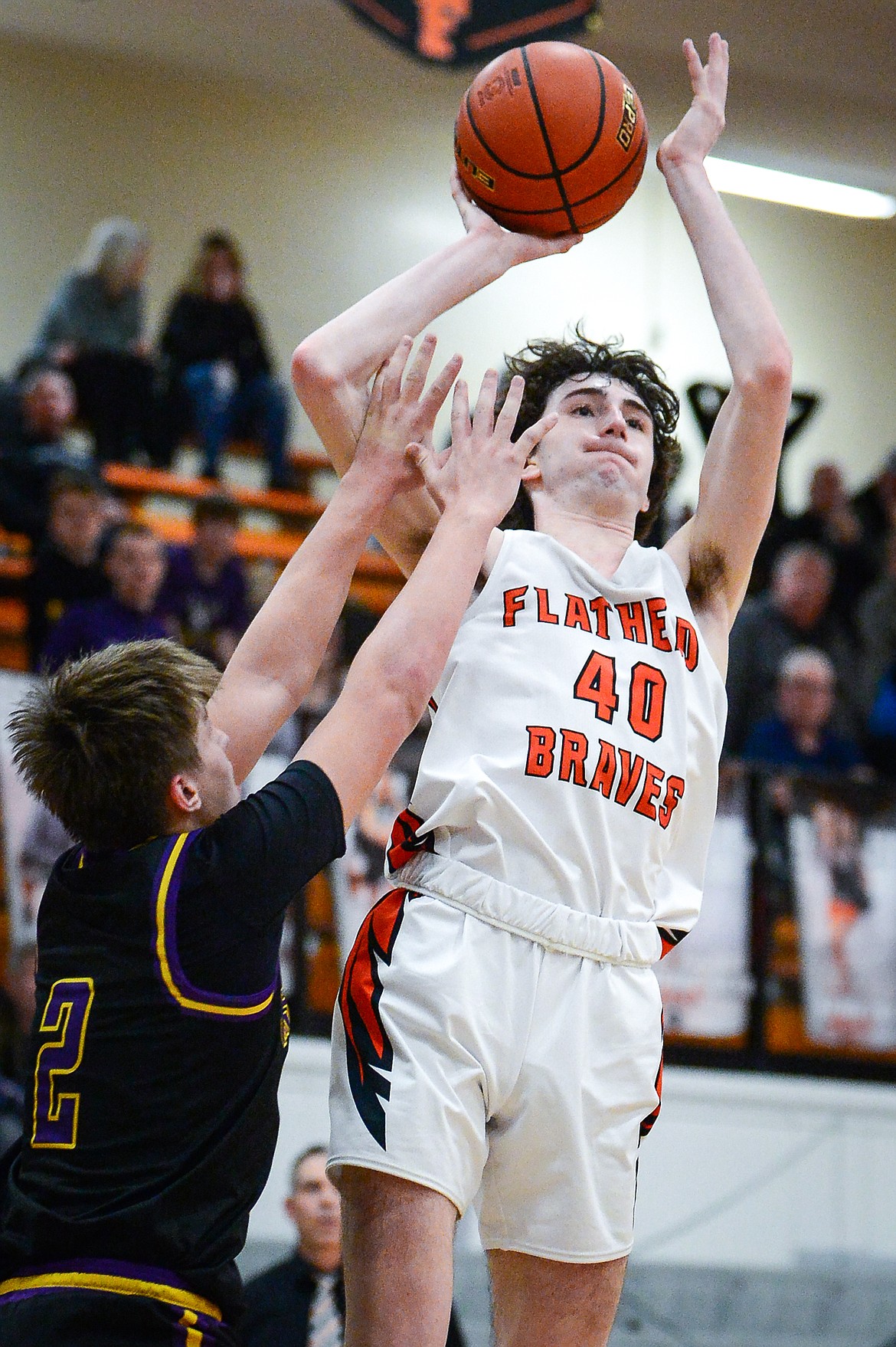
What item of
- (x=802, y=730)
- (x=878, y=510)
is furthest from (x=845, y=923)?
(x=878, y=510)

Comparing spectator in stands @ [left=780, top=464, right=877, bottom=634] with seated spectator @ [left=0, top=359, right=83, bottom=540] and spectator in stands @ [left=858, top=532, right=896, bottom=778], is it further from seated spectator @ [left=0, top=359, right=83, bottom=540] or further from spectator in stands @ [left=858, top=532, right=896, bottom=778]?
seated spectator @ [left=0, top=359, right=83, bottom=540]

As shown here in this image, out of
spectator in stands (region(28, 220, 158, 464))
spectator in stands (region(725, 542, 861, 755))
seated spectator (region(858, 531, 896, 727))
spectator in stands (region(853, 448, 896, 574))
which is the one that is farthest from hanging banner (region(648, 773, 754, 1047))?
spectator in stands (region(28, 220, 158, 464))

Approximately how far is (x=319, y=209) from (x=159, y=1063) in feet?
33.8

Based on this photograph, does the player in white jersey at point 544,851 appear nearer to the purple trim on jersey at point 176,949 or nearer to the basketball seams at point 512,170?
the basketball seams at point 512,170

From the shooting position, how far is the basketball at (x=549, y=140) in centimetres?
313

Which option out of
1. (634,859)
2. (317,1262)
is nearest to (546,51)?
(634,859)

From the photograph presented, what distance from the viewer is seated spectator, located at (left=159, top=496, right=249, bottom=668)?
8.14 metres

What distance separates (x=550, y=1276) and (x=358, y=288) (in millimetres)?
9786

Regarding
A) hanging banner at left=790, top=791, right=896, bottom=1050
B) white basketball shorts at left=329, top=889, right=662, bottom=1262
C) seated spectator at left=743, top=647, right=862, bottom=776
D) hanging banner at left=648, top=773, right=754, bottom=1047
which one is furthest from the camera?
seated spectator at left=743, top=647, right=862, bottom=776

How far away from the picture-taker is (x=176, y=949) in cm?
216

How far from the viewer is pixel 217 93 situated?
37.7ft

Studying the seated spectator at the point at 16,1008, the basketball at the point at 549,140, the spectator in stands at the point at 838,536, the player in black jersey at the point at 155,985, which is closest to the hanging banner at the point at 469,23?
the spectator in stands at the point at 838,536

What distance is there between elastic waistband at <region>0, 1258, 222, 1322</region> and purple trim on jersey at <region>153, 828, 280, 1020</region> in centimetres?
35

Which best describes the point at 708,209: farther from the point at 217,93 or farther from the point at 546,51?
the point at 217,93
